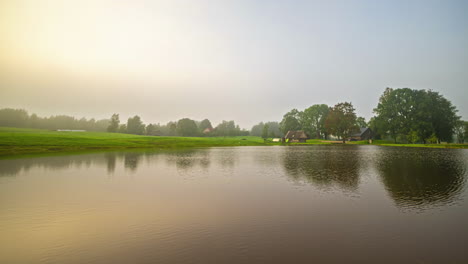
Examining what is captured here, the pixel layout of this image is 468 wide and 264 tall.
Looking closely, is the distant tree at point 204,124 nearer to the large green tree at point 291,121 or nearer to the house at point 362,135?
the large green tree at point 291,121

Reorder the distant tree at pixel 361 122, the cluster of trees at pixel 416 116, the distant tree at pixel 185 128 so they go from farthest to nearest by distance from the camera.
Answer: the distant tree at pixel 361 122 < the distant tree at pixel 185 128 < the cluster of trees at pixel 416 116

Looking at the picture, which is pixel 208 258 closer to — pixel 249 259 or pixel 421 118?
pixel 249 259

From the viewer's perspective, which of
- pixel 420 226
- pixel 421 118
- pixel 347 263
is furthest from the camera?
pixel 421 118

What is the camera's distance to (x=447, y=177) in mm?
21859

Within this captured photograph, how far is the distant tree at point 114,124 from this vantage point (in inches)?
5541

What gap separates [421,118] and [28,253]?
118m

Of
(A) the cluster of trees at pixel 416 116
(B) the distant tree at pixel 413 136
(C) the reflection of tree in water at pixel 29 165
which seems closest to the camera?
(C) the reflection of tree in water at pixel 29 165

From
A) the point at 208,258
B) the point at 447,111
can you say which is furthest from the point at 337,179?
the point at 447,111

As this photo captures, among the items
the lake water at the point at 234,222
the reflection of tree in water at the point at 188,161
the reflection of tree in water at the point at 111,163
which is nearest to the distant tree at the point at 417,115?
the reflection of tree in water at the point at 188,161

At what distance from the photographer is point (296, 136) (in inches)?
5320

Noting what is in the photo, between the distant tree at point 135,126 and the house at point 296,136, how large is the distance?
303ft

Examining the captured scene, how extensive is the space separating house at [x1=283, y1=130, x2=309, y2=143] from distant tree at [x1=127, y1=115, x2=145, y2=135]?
92349 mm

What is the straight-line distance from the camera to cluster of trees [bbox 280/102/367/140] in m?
111

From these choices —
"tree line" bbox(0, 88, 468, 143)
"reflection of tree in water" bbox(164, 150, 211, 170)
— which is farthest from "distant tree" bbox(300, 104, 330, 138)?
"reflection of tree in water" bbox(164, 150, 211, 170)
